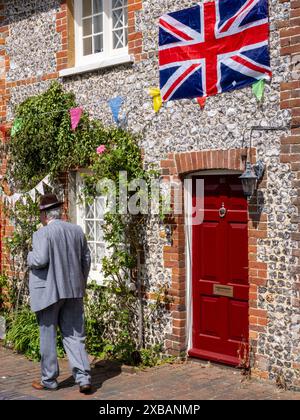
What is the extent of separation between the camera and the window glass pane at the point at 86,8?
9.55m

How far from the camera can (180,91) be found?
798 centimetres

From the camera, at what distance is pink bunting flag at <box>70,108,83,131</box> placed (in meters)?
9.20

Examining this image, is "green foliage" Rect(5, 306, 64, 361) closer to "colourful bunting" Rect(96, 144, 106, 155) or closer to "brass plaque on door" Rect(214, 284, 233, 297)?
"brass plaque on door" Rect(214, 284, 233, 297)

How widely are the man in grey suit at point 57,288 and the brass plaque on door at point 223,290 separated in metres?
1.58

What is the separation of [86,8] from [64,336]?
4.89 metres

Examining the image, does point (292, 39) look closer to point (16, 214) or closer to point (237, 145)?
point (237, 145)

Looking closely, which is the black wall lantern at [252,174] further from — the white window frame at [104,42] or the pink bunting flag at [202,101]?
the white window frame at [104,42]

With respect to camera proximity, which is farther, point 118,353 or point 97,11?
point 97,11

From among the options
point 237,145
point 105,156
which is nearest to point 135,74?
point 105,156

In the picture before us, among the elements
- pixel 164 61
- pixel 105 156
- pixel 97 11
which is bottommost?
pixel 105 156

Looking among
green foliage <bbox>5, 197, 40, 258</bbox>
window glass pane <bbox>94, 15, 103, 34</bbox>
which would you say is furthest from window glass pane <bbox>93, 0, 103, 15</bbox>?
green foliage <bbox>5, 197, 40, 258</bbox>

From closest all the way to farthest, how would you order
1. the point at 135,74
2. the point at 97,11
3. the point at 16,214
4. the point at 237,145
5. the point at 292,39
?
the point at 292,39 → the point at 237,145 → the point at 135,74 → the point at 97,11 → the point at 16,214

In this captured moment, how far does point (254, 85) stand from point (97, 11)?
3.29 metres

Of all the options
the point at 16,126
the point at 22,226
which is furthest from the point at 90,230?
the point at 16,126
